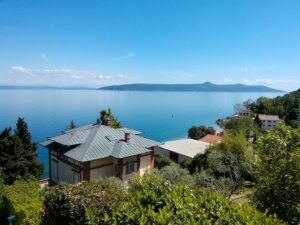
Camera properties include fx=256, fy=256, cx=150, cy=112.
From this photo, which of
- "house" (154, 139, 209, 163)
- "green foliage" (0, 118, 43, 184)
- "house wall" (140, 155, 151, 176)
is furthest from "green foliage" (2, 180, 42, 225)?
"house" (154, 139, 209, 163)

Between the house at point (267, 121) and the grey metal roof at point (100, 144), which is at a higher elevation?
the grey metal roof at point (100, 144)

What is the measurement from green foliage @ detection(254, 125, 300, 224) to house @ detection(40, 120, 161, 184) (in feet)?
42.4

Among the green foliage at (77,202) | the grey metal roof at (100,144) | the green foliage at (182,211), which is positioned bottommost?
the grey metal roof at (100,144)

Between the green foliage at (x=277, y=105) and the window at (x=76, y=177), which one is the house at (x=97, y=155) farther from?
the green foliage at (x=277, y=105)

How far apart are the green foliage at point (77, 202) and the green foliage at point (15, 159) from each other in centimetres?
1534

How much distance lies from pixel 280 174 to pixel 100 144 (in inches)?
608

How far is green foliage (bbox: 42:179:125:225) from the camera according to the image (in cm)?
742

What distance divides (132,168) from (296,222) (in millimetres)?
15767

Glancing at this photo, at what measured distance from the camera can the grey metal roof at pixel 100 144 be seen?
19312mm

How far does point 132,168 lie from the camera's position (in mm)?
21172

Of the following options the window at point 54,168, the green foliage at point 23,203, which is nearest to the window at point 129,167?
the window at point 54,168

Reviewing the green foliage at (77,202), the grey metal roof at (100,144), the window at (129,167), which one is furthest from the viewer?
the window at (129,167)

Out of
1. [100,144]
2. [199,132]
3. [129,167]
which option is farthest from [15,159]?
[199,132]

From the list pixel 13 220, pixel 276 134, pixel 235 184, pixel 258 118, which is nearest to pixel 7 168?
pixel 13 220
